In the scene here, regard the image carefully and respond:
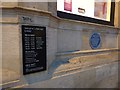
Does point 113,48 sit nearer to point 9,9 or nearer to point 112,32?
point 112,32

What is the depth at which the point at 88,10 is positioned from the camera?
680cm

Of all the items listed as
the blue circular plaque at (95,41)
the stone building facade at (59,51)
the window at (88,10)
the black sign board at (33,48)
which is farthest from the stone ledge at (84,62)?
the window at (88,10)

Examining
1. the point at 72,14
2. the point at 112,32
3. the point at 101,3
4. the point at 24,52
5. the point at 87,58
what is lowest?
the point at 87,58

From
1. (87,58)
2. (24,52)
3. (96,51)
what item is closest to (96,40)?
(96,51)

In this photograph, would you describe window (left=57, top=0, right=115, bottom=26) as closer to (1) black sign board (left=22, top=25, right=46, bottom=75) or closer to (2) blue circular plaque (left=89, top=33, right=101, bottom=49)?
(2) blue circular plaque (left=89, top=33, right=101, bottom=49)

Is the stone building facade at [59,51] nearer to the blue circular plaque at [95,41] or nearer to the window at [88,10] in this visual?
the blue circular plaque at [95,41]

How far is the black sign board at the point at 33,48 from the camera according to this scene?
3635 mm

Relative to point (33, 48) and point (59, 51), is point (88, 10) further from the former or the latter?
point (33, 48)

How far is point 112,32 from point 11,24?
5062mm

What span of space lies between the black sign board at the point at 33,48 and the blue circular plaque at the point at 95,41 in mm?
2636

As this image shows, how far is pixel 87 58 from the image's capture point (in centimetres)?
580

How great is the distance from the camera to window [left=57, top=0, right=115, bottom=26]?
18.4 feet

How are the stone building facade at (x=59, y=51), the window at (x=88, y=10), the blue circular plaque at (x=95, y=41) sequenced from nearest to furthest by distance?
→ the stone building facade at (x=59, y=51)
the window at (x=88, y=10)
the blue circular plaque at (x=95, y=41)

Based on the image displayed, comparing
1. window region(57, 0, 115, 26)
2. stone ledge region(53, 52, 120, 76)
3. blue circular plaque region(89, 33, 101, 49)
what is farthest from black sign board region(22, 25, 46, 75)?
blue circular plaque region(89, 33, 101, 49)
